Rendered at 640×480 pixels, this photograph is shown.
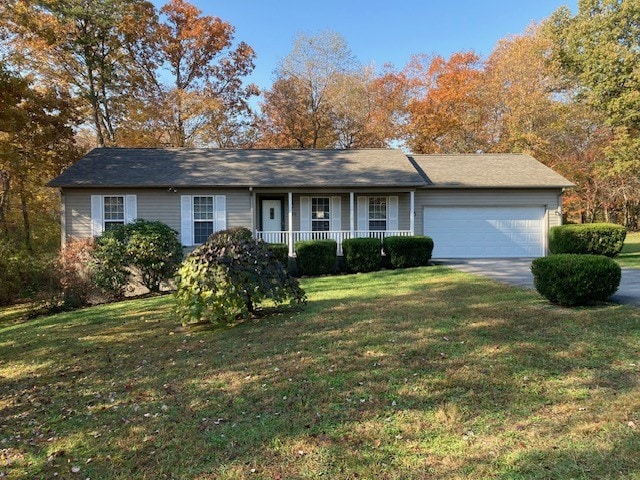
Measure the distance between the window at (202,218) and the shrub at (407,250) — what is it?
19.3 ft

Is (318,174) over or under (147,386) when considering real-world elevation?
over

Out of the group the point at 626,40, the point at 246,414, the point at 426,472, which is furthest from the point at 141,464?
the point at 626,40

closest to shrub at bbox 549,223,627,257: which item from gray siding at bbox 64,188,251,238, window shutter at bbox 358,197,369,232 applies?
window shutter at bbox 358,197,369,232

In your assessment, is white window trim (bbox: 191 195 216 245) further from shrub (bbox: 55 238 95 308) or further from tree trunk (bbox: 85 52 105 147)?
tree trunk (bbox: 85 52 105 147)

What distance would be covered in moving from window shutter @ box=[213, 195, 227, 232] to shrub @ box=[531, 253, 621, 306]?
10.1m

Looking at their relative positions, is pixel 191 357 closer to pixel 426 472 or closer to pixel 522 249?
pixel 426 472

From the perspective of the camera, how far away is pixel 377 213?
14.8 m

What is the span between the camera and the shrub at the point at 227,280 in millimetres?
6121

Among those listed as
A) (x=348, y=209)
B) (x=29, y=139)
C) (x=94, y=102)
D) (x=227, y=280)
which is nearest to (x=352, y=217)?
(x=348, y=209)

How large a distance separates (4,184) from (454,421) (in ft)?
69.4

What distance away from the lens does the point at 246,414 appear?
3.47 m

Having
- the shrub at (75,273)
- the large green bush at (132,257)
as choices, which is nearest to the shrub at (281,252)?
the large green bush at (132,257)

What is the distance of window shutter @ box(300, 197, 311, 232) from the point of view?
14695 mm

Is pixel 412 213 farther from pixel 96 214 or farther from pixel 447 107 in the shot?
pixel 447 107
